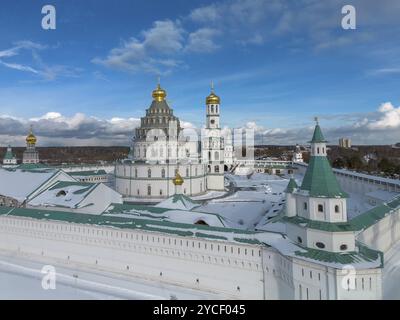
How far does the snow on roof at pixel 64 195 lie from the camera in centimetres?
2063

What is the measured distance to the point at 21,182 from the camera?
2433 centimetres

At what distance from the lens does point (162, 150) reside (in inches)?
1192

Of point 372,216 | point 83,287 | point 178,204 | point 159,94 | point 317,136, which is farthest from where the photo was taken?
point 159,94

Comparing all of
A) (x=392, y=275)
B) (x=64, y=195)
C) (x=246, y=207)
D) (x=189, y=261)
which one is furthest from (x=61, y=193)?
(x=392, y=275)

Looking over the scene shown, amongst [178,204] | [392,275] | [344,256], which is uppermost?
[178,204]

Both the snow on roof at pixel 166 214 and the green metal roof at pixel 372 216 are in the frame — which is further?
the snow on roof at pixel 166 214

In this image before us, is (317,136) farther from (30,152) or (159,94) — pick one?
(30,152)

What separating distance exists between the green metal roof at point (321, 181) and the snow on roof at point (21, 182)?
18.1m

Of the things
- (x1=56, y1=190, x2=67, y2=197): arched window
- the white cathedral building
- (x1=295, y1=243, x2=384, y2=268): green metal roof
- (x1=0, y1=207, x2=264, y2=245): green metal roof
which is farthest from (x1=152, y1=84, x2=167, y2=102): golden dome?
(x1=295, y1=243, x2=384, y2=268): green metal roof

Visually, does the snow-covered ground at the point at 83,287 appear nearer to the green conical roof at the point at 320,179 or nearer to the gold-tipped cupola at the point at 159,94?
the green conical roof at the point at 320,179

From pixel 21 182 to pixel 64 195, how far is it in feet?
15.5

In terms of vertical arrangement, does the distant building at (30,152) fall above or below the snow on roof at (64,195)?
above

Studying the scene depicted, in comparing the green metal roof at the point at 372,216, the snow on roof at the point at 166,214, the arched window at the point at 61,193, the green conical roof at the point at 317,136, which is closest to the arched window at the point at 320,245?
the green metal roof at the point at 372,216

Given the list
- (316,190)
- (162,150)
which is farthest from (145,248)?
(162,150)
